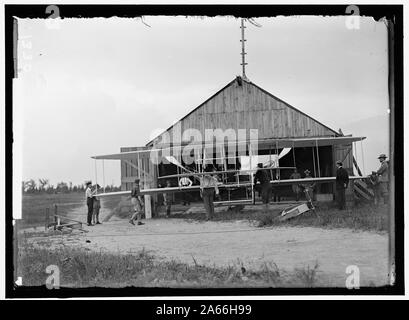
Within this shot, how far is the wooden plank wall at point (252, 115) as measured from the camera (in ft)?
31.1

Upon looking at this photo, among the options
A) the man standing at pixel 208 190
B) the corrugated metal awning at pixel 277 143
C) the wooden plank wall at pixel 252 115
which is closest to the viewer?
the corrugated metal awning at pixel 277 143

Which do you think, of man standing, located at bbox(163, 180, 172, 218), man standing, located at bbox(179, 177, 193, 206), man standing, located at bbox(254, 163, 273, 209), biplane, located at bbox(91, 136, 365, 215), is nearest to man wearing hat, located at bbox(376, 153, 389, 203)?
biplane, located at bbox(91, 136, 365, 215)

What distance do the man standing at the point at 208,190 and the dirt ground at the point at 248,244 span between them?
368mm

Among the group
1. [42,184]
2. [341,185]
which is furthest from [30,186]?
[341,185]

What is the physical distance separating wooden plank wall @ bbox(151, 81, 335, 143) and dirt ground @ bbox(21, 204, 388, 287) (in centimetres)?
232

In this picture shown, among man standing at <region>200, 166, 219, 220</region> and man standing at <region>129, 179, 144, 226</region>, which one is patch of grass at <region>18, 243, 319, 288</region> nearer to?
man standing at <region>129, 179, 144, 226</region>

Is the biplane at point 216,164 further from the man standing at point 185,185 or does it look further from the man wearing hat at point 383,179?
the man wearing hat at point 383,179

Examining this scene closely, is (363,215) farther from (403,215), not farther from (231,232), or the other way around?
(231,232)

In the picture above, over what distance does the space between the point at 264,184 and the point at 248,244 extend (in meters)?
2.43

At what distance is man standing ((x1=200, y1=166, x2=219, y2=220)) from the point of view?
8.84 m

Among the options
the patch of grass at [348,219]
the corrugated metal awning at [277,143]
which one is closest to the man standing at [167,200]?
the corrugated metal awning at [277,143]

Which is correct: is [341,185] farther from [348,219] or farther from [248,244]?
[248,244]

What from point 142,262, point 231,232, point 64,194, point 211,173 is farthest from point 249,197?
point 64,194

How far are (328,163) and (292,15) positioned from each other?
622 cm
